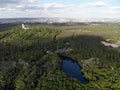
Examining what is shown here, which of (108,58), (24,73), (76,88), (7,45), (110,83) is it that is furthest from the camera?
(7,45)

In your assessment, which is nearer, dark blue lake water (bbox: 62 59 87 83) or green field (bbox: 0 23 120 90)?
green field (bbox: 0 23 120 90)

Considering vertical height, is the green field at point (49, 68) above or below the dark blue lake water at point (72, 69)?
above

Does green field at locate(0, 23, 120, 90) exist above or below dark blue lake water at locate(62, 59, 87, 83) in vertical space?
above

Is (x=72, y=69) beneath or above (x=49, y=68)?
beneath

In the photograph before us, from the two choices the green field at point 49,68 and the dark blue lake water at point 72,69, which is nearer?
the green field at point 49,68

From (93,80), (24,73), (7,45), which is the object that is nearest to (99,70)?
(93,80)

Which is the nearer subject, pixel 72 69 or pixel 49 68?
pixel 49 68

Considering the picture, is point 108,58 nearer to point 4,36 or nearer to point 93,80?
point 93,80

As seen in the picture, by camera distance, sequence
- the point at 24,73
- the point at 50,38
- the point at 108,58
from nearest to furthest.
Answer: the point at 24,73 → the point at 108,58 → the point at 50,38
